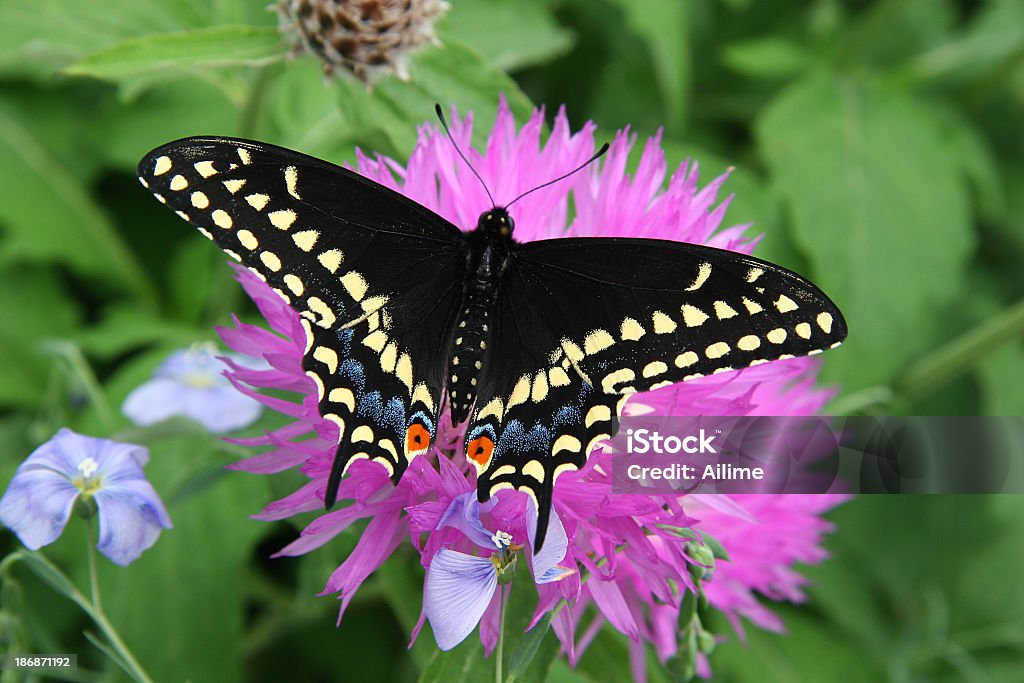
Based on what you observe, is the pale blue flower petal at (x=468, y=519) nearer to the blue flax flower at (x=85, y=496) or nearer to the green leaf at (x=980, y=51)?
the blue flax flower at (x=85, y=496)

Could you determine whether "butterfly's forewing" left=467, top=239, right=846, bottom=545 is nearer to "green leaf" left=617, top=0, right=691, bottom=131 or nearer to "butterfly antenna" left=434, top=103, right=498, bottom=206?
"butterfly antenna" left=434, top=103, right=498, bottom=206

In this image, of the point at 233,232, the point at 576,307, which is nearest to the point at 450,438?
the point at 576,307

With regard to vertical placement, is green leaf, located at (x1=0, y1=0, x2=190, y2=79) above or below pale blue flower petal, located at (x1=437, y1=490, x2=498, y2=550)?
above

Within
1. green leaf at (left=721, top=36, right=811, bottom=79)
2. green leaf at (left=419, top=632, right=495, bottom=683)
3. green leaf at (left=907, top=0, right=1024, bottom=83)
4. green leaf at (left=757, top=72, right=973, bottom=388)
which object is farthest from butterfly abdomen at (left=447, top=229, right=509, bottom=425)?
green leaf at (left=907, top=0, right=1024, bottom=83)

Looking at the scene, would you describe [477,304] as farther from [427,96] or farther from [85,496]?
[85,496]

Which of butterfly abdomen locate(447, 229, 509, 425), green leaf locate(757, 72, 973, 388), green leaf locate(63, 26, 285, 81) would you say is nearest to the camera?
butterfly abdomen locate(447, 229, 509, 425)

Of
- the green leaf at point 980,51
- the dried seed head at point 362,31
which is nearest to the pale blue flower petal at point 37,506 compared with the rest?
the dried seed head at point 362,31

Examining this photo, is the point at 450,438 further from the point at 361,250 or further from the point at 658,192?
the point at 658,192
